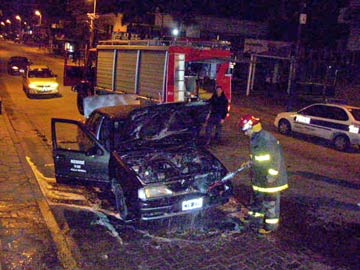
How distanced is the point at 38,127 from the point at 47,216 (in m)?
8.07

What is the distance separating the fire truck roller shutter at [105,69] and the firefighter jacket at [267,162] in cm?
1151

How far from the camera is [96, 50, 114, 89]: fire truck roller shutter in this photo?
17125mm

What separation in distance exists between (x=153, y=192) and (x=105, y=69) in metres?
12.2

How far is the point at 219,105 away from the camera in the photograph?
12.3 m

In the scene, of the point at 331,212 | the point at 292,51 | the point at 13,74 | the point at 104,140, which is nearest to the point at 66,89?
the point at 13,74

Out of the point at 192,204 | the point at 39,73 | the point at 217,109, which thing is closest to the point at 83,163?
the point at 192,204

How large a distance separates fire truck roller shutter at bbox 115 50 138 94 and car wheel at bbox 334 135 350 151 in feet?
22.2

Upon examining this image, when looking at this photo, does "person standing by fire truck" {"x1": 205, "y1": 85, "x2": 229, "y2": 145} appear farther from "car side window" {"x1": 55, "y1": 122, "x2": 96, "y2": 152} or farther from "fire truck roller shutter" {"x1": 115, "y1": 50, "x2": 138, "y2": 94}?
"car side window" {"x1": 55, "y1": 122, "x2": 96, "y2": 152}

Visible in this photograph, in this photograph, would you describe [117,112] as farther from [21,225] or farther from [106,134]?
[21,225]

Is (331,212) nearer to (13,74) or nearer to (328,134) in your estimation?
(328,134)

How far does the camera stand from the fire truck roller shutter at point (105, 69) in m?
17.1

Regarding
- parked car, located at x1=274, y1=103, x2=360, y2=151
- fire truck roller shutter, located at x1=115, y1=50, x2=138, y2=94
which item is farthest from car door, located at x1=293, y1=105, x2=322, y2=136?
fire truck roller shutter, located at x1=115, y1=50, x2=138, y2=94

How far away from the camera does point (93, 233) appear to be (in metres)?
6.43

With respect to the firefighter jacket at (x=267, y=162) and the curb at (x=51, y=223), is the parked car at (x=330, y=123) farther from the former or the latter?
the curb at (x=51, y=223)
